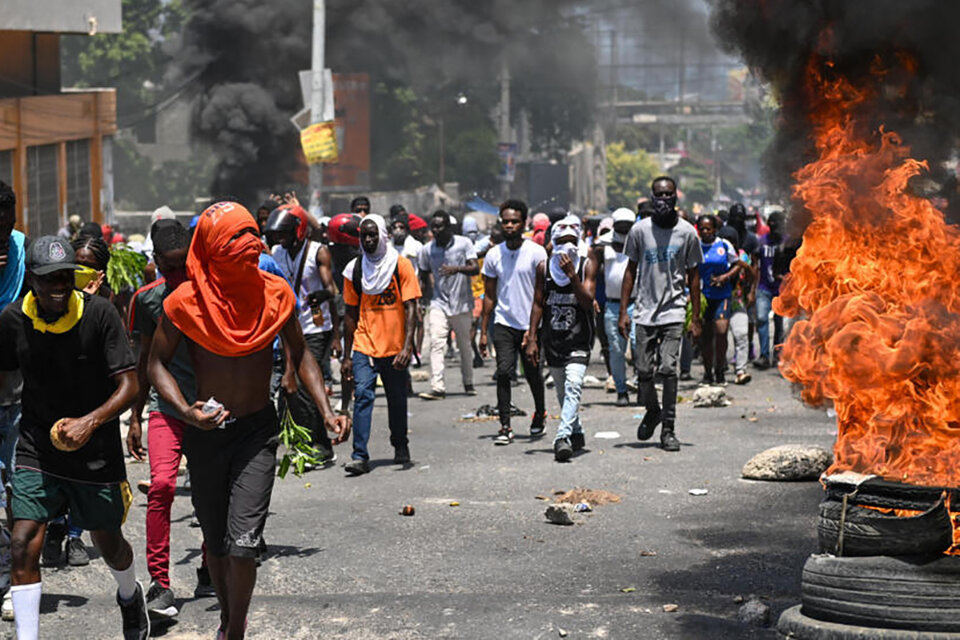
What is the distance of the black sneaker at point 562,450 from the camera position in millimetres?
10336

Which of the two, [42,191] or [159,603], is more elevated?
[42,191]

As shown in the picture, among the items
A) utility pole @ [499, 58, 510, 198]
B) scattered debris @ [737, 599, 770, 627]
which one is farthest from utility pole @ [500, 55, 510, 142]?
scattered debris @ [737, 599, 770, 627]

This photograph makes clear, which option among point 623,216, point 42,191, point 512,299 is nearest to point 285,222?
point 512,299

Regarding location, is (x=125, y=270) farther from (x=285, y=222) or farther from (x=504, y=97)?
(x=504, y=97)

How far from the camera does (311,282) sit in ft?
35.3

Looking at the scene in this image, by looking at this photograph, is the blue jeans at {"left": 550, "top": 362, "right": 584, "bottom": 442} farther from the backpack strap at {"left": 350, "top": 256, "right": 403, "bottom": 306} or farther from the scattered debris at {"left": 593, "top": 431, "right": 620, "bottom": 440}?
the backpack strap at {"left": 350, "top": 256, "right": 403, "bottom": 306}

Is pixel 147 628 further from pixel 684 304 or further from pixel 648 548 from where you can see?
pixel 684 304

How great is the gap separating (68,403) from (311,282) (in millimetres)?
4975

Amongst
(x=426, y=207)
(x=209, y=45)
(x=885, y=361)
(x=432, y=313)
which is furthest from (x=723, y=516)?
(x=426, y=207)

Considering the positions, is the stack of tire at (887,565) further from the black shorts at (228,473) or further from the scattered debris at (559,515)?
the scattered debris at (559,515)

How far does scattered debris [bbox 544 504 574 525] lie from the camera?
823 cm

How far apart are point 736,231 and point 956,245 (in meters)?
9.62

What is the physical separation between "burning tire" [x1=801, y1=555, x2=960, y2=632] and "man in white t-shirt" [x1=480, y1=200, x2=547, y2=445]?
593 centimetres

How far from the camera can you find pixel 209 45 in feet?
156
